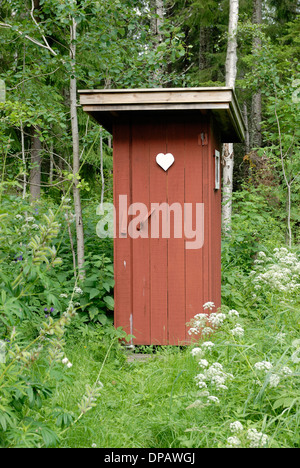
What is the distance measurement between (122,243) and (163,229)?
1.34 ft

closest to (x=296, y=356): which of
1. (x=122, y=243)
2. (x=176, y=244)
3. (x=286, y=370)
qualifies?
(x=286, y=370)

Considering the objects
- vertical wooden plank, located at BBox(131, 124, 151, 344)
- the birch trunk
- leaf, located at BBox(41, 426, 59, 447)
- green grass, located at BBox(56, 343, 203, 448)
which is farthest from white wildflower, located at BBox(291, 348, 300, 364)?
the birch trunk

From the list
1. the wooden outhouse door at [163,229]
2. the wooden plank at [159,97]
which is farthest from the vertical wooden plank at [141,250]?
the wooden plank at [159,97]

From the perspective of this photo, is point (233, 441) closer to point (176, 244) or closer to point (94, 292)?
point (176, 244)

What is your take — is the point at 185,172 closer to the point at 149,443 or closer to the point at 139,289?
the point at 139,289

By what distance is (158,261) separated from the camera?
4430mm

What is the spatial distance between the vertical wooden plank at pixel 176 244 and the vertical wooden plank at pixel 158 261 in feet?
0.15

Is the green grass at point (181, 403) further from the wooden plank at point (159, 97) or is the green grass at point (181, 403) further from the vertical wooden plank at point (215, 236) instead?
the wooden plank at point (159, 97)

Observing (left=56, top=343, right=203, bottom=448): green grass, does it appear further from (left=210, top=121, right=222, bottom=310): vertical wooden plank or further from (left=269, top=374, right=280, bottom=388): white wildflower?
(left=210, top=121, right=222, bottom=310): vertical wooden plank

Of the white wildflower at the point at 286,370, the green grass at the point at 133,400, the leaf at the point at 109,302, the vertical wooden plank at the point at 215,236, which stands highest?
the vertical wooden plank at the point at 215,236

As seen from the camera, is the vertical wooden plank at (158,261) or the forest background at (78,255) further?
the vertical wooden plank at (158,261)

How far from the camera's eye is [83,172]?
9.37 m

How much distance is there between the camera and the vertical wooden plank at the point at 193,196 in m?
4.36

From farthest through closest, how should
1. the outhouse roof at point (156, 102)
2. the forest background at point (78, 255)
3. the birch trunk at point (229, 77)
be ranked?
1. the birch trunk at point (229, 77)
2. the outhouse roof at point (156, 102)
3. the forest background at point (78, 255)
